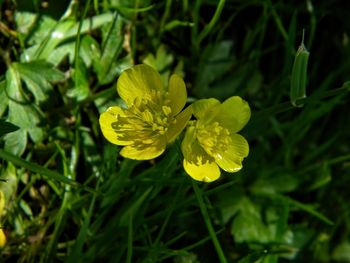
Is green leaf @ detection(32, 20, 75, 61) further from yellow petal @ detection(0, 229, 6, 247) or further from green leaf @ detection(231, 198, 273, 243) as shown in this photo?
green leaf @ detection(231, 198, 273, 243)

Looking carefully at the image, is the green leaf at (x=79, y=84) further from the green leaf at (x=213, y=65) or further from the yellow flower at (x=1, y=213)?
the green leaf at (x=213, y=65)

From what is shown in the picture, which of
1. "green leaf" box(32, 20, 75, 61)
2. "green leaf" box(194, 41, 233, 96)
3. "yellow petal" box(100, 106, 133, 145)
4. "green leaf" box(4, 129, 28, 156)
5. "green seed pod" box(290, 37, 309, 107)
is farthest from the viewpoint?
"green leaf" box(194, 41, 233, 96)

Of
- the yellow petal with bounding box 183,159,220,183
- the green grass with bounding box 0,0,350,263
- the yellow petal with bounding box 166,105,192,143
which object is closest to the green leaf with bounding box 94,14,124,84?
the green grass with bounding box 0,0,350,263

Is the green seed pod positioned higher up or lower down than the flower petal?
higher up

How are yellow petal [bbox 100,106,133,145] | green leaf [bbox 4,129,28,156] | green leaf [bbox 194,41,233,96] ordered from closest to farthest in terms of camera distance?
1. yellow petal [bbox 100,106,133,145]
2. green leaf [bbox 4,129,28,156]
3. green leaf [bbox 194,41,233,96]

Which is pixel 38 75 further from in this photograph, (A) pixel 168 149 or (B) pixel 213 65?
(B) pixel 213 65

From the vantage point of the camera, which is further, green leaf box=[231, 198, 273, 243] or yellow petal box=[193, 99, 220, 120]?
green leaf box=[231, 198, 273, 243]

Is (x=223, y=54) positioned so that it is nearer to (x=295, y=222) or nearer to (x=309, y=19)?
(x=309, y=19)

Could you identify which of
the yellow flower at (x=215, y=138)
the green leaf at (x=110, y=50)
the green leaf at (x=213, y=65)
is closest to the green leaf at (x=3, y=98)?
the green leaf at (x=110, y=50)
